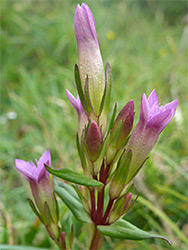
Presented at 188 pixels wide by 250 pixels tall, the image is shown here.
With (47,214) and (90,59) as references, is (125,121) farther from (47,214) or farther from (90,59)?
(47,214)

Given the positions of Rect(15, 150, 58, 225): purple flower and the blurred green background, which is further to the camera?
the blurred green background

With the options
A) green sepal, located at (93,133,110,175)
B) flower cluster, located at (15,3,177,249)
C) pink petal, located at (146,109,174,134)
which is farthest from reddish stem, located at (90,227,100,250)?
pink petal, located at (146,109,174,134)

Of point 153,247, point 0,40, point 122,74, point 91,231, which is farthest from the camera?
point 0,40

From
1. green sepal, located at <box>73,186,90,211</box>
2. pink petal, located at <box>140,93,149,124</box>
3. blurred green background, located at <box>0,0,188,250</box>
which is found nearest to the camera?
pink petal, located at <box>140,93,149,124</box>

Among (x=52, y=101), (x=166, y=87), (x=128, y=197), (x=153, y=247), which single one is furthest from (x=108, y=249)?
(x=166, y=87)

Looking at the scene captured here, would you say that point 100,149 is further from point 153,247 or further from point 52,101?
point 52,101

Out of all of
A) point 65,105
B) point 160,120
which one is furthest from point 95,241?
point 65,105

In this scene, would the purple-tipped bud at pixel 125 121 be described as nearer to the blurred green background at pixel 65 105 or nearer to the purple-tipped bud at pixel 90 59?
the purple-tipped bud at pixel 90 59

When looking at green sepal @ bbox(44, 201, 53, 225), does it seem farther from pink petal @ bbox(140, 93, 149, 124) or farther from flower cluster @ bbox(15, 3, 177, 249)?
pink petal @ bbox(140, 93, 149, 124)
